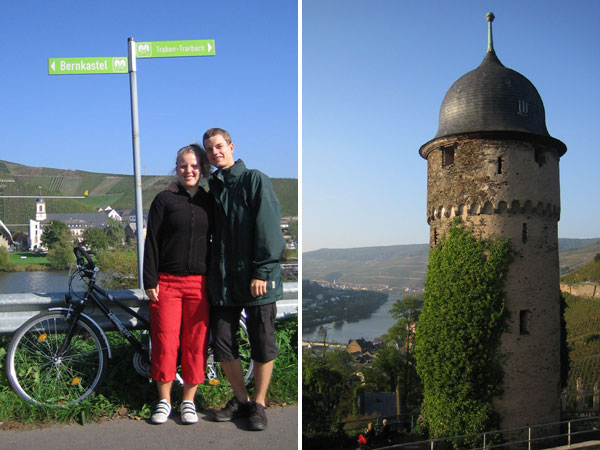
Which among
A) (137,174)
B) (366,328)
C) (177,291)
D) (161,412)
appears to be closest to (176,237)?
(177,291)

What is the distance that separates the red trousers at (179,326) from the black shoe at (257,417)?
1.24 feet

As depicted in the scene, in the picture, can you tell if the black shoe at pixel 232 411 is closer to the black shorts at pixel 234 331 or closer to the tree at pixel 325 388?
the black shorts at pixel 234 331

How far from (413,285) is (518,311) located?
1628cm

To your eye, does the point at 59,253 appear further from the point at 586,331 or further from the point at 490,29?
the point at 586,331

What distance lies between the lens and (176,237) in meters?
3.54

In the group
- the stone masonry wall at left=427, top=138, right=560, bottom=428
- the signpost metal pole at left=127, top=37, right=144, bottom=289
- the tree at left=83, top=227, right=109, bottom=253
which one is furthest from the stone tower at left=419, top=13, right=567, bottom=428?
the signpost metal pole at left=127, top=37, right=144, bottom=289

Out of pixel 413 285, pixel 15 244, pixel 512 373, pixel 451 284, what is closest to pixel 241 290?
pixel 15 244

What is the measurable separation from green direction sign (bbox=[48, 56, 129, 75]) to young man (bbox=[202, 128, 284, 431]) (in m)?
1.60

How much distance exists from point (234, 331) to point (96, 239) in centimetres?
764

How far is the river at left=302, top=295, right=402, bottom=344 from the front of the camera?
27.0 meters

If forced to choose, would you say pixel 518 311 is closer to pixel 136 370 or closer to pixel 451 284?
pixel 451 284

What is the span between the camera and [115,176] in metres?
15.3

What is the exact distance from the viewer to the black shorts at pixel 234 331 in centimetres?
353

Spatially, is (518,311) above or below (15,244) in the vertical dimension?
below
